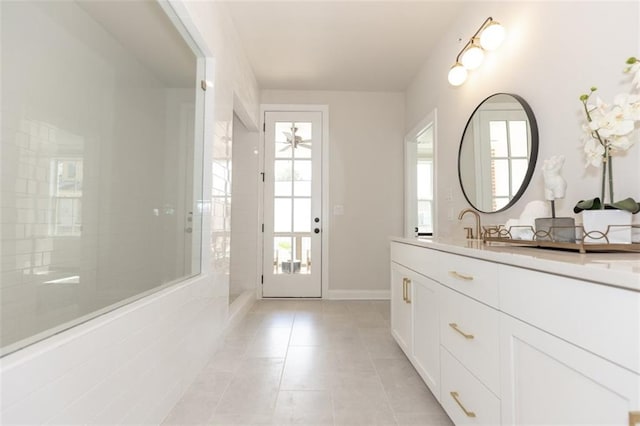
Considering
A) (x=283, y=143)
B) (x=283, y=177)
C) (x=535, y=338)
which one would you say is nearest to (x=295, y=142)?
(x=283, y=143)

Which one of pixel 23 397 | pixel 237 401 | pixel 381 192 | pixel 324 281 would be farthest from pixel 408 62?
pixel 23 397

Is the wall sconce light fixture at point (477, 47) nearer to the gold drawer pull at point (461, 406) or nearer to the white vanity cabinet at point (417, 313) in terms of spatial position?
the white vanity cabinet at point (417, 313)

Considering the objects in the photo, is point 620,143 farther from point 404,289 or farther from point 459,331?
point 404,289

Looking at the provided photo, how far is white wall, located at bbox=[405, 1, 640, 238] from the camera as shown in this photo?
1.15 metres

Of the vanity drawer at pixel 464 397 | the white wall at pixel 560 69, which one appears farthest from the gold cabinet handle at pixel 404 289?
the white wall at pixel 560 69

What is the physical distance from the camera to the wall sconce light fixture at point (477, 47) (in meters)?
1.82

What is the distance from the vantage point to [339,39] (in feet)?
9.09

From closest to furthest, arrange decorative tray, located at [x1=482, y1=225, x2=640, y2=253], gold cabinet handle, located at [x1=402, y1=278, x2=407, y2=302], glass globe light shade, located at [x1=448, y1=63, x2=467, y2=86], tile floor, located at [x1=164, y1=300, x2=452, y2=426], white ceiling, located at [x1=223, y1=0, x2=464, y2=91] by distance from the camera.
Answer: decorative tray, located at [x1=482, y1=225, x2=640, y2=253]
tile floor, located at [x1=164, y1=300, x2=452, y2=426]
gold cabinet handle, located at [x1=402, y1=278, x2=407, y2=302]
glass globe light shade, located at [x1=448, y1=63, x2=467, y2=86]
white ceiling, located at [x1=223, y1=0, x2=464, y2=91]

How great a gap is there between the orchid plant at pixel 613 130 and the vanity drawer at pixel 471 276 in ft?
1.47

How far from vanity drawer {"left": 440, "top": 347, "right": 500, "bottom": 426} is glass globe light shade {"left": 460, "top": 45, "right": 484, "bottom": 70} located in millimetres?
1825

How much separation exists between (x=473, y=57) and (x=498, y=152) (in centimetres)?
69

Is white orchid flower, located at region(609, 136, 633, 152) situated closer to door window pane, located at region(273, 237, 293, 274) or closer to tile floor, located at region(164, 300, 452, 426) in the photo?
tile floor, located at region(164, 300, 452, 426)

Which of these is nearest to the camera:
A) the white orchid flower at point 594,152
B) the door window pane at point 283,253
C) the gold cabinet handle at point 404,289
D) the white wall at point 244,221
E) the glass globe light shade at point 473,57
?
the white orchid flower at point 594,152

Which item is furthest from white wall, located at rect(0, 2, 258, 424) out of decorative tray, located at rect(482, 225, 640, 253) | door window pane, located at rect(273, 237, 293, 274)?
decorative tray, located at rect(482, 225, 640, 253)
